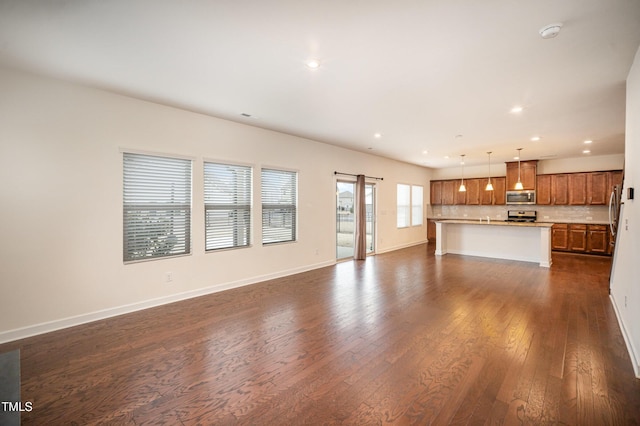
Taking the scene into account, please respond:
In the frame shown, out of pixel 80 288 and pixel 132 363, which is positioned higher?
pixel 80 288

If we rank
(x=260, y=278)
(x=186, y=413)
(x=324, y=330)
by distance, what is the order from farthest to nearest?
(x=260, y=278)
(x=324, y=330)
(x=186, y=413)

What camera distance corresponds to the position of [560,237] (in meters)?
8.33

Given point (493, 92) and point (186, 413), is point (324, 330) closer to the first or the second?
point (186, 413)

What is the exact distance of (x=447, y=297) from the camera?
4.36 meters

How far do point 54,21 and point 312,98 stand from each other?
2527 mm

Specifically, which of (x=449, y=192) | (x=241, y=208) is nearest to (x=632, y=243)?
(x=241, y=208)

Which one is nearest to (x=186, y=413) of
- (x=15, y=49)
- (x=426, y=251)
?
(x=15, y=49)

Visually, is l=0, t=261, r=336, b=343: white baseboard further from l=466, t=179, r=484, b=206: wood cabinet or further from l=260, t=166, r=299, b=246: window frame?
l=466, t=179, r=484, b=206: wood cabinet

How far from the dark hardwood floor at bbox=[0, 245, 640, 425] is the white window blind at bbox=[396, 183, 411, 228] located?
510 centimetres

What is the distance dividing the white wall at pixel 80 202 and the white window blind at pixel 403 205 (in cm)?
591

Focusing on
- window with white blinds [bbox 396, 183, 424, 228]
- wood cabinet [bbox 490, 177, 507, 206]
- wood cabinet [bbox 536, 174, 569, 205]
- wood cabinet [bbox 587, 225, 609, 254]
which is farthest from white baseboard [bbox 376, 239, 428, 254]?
wood cabinet [bbox 587, 225, 609, 254]

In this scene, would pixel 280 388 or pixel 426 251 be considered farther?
pixel 426 251

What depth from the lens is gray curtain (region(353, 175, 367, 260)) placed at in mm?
7359

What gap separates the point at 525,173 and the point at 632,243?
281 inches
